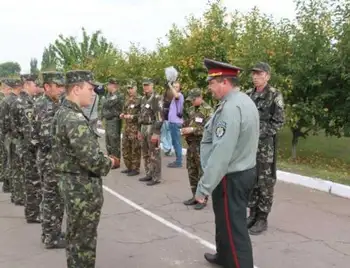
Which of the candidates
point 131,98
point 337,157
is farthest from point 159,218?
point 337,157

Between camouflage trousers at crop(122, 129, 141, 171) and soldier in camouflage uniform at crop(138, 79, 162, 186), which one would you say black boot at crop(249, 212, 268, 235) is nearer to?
soldier in camouflage uniform at crop(138, 79, 162, 186)

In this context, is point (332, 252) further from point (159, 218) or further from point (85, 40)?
point (85, 40)

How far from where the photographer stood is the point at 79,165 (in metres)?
3.49

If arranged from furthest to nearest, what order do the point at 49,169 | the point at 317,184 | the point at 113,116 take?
the point at 113,116 < the point at 317,184 < the point at 49,169

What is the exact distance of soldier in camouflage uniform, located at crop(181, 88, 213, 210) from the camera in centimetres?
615

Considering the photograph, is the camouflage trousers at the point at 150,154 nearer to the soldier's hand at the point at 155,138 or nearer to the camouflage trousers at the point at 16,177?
the soldier's hand at the point at 155,138

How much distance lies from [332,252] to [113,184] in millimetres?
4464

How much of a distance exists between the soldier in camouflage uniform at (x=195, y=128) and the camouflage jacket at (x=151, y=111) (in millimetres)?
1385

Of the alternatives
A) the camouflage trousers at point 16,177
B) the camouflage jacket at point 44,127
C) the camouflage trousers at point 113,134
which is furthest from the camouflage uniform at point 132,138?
the camouflage jacket at point 44,127

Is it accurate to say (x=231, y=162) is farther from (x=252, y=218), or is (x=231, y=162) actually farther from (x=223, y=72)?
(x=252, y=218)

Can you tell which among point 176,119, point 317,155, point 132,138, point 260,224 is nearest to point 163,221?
point 260,224

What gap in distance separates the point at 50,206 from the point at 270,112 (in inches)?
111

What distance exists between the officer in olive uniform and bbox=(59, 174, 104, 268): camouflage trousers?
0.90m

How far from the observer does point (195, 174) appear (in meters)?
6.41
